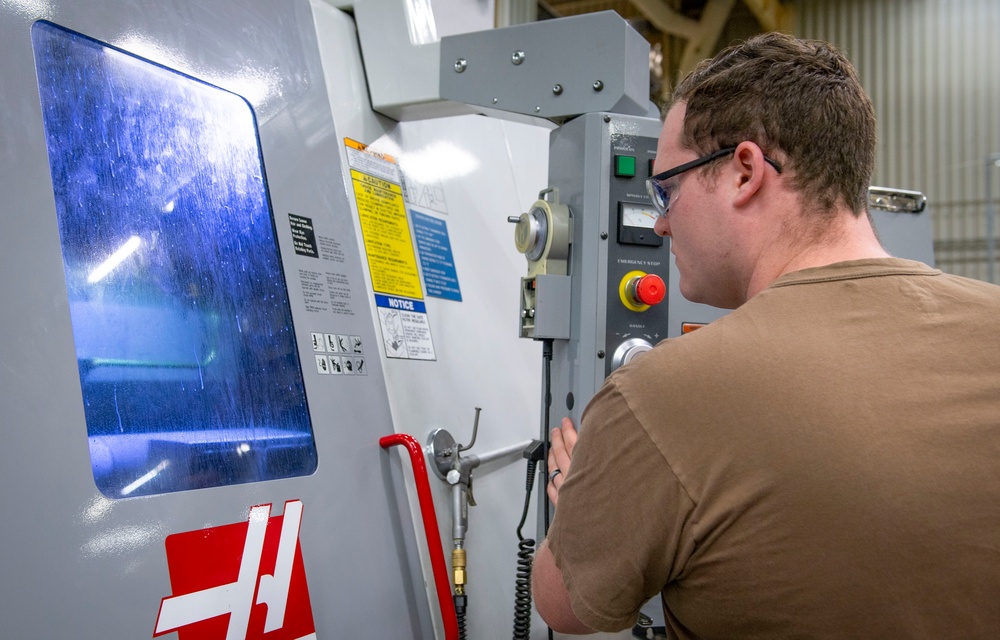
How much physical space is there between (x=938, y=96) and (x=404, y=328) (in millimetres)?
5666

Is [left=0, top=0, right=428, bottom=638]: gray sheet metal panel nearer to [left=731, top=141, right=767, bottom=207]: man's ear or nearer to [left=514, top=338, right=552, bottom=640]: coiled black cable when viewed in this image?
[left=514, top=338, right=552, bottom=640]: coiled black cable

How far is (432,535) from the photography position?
175 centimetres

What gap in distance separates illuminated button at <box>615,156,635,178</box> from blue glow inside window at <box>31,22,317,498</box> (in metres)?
0.72

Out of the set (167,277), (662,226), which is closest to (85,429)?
(167,277)

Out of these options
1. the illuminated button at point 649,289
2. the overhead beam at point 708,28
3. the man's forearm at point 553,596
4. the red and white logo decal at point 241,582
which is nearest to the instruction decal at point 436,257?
the illuminated button at point 649,289

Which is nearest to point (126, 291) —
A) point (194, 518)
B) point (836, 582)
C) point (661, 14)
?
point (194, 518)

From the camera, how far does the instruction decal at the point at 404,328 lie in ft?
6.35

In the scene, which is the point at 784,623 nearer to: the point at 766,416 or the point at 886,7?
the point at 766,416

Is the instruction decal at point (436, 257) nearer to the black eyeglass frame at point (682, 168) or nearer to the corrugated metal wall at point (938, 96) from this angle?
the black eyeglass frame at point (682, 168)

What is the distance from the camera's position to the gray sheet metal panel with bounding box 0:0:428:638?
1.18 meters

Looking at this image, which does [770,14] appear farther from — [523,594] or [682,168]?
[682,168]

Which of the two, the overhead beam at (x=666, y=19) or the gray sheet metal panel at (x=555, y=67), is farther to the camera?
the overhead beam at (x=666, y=19)

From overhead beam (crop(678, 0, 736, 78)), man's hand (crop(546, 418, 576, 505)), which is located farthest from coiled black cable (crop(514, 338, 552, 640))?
overhead beam (crop(678, 0, 736, 78))

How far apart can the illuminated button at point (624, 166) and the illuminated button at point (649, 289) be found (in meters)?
0.22
